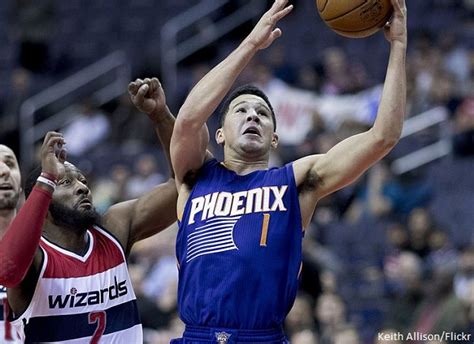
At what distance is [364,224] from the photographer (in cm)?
1309

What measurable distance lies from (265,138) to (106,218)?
3.82ft

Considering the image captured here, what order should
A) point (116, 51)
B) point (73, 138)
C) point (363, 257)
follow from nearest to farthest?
1. point (363, 257)
2. point (73, 138)
3. point (116, 51)

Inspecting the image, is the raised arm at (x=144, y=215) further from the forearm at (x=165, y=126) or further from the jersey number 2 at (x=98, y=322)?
the jersey number 2 at (x=98, y=322)

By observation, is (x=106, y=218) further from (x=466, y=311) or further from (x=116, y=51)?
(x=116, y=51)

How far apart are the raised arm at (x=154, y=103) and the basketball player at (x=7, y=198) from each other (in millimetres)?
848

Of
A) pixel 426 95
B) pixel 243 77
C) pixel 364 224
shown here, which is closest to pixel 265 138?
pixel 364 224

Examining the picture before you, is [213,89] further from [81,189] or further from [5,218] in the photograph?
[5,218]

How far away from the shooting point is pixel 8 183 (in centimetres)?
692

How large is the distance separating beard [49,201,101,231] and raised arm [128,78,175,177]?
0.60m

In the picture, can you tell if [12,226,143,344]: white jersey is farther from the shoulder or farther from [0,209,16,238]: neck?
the shoulder

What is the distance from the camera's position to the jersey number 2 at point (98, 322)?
6.58 m

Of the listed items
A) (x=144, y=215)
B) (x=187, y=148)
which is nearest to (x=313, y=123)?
(x=144, y=215)

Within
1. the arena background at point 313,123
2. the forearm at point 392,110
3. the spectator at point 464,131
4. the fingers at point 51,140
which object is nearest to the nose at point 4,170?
the fingers at point 51,140

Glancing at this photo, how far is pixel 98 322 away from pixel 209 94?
4.65ft
